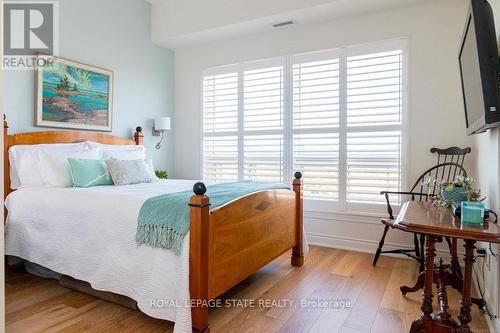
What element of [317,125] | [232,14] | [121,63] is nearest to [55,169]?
[121,63]

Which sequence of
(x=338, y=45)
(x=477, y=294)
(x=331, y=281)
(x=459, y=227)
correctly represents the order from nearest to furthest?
(x=459, y=227), (x=477, y=294), (x=331, y=281), (x=338, y=45)

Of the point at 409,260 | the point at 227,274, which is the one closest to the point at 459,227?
the point at 227,274

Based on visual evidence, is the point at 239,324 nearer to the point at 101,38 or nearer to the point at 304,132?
the point at 304,132

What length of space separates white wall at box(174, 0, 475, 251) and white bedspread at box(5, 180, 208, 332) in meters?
2.27

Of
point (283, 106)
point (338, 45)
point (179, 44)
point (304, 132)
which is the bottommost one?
point (304, 132)

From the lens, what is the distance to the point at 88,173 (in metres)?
2.87

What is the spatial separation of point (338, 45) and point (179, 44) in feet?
7.21

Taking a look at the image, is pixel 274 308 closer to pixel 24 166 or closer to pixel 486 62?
pixel 486 62

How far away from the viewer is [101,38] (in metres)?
3.70

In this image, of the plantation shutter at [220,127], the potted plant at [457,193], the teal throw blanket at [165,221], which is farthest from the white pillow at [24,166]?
the potted plant at [457,193]

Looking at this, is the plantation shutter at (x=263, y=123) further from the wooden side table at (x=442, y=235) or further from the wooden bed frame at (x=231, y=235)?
the wooden side table at (x=442, y=235)

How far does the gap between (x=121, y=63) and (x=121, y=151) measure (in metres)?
1.20

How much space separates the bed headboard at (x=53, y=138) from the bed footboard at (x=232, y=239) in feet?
7.01

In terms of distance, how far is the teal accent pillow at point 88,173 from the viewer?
2.82 meters
